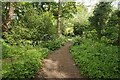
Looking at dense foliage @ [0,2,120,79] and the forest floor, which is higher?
dense foliage @ [0,2,120,79]

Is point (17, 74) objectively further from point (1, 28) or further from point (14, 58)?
point (1, 28)

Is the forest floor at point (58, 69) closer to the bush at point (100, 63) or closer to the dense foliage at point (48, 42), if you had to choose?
the dense foliage at point (48, 42)

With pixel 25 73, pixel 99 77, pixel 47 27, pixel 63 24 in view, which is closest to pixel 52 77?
pixel 25 73

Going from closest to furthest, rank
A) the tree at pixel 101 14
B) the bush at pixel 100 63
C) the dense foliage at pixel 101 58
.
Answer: the bush at pixel 100 63
the dense foliage at pixel 101 58
the tree at pixel 101 14

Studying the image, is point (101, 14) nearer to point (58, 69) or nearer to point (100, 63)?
point (100, 63)

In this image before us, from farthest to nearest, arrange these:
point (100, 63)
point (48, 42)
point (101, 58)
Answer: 1. point (48, 42)
2. point (101, 58)
3. point (100, 63)

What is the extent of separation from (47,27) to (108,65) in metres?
9.37

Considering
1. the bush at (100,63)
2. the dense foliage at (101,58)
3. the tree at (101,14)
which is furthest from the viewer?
the tree at (101,14)

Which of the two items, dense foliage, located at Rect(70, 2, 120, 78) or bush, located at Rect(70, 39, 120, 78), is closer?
bush, located at Rect(70, 39, 120, 78)

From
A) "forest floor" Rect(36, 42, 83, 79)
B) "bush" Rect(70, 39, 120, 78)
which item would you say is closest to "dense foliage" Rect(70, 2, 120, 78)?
"bush" Rect(70, 39, 120, 78)

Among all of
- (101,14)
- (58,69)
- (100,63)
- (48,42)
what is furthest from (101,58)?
(101,14)

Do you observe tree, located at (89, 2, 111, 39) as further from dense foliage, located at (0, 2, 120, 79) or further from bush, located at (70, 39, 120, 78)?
bush, located at (70, 39, 120, 78)

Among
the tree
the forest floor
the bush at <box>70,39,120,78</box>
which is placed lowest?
the forest floor

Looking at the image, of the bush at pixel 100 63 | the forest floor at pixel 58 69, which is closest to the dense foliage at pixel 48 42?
the bush at pixel 100 63
